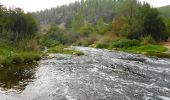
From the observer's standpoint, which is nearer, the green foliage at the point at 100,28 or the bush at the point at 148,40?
the bush at the point at 148,40

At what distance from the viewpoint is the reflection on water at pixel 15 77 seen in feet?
68.7

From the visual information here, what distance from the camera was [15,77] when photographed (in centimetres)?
2453

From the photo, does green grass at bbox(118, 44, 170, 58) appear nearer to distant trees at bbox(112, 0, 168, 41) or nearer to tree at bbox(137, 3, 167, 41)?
distant trees at bbox(112, 0, 168, 41)

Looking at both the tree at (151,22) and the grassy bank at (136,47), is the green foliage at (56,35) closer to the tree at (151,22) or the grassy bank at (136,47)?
the grassy bank at (136,47)

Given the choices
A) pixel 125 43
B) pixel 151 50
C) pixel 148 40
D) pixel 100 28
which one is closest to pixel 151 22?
pixel 148 40

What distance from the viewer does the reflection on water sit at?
20.9 metres

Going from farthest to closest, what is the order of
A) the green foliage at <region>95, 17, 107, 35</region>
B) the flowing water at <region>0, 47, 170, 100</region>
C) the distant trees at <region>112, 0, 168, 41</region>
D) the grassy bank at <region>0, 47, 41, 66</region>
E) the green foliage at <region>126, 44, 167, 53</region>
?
the green foliage at <region>95, 17, 107, 35</region>, the distant trees at <region>112, 0, 168, 41</region>, the green foliage at <region>126, 44, 167, 53</region>, the grassy bank at <region>0, 47, 41, 66</region>, the flowing water at <region>0, 47, 170, 100</region>

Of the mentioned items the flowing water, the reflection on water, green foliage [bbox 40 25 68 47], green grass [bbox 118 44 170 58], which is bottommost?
the flowing water

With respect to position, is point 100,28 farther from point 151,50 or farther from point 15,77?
point 15,77

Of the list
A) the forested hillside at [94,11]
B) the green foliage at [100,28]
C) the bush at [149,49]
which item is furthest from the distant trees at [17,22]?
the forested hillside at [94,11]

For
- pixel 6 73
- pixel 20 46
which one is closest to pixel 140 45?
pixel 20 46

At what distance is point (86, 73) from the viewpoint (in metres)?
27.2

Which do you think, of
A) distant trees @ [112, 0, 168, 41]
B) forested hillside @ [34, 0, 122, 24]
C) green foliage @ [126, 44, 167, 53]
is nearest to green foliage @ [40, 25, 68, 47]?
distant trees @ [112, 0, 168, 41]

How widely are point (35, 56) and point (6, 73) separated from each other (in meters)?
12.3
